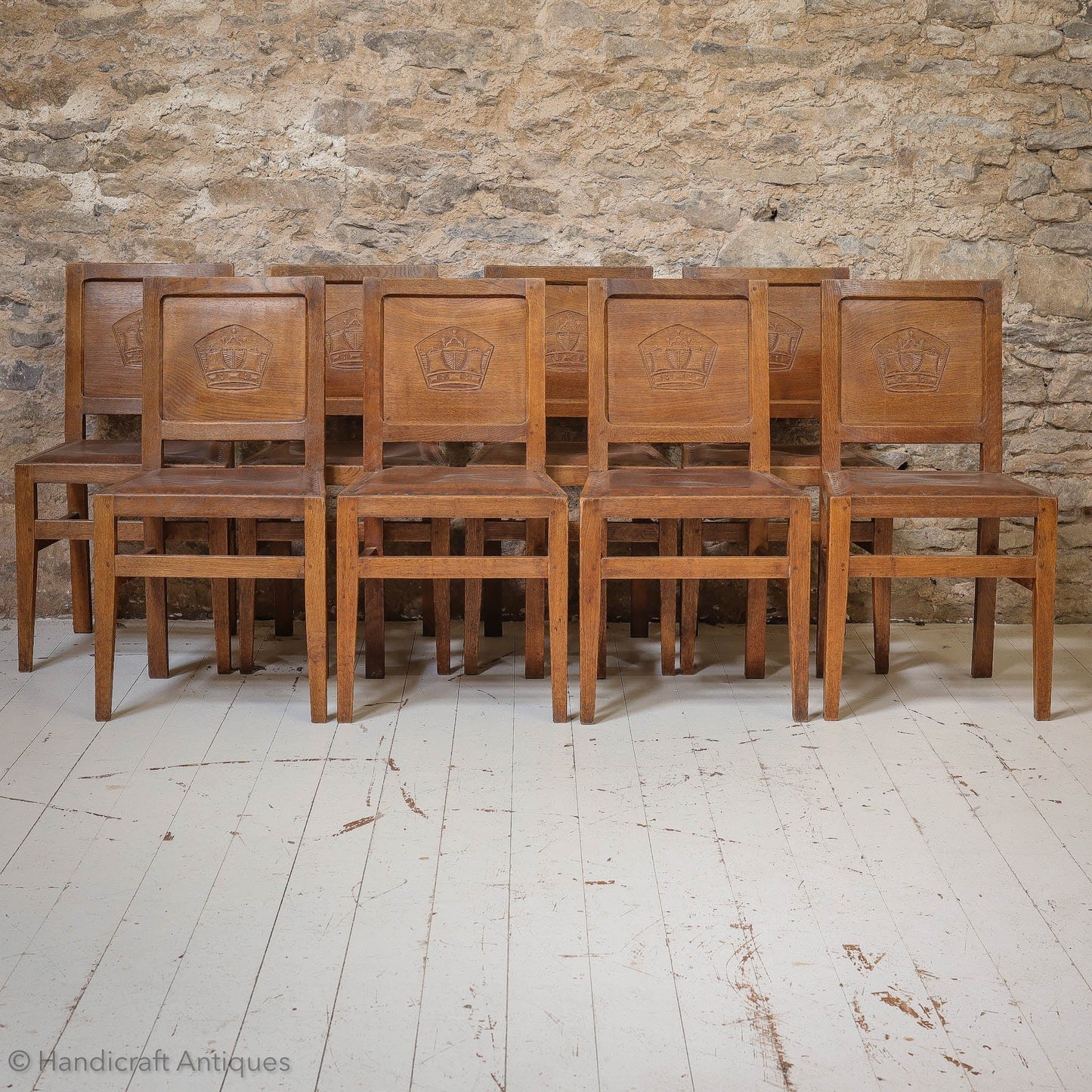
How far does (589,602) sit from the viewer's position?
2.95m

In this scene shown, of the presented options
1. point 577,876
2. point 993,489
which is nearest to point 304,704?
point 577,876

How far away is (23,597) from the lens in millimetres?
3301

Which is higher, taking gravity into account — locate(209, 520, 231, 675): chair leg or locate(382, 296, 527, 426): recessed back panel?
locate(382, 296, 527, 426): recessed back panel

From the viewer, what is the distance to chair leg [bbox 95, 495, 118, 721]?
9.45ft

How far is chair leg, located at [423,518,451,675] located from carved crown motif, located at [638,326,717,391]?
0.64 metres

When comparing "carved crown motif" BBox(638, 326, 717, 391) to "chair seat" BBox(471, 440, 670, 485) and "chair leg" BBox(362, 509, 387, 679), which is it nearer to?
"chair seat" BBox(471, 440, 670, 485)

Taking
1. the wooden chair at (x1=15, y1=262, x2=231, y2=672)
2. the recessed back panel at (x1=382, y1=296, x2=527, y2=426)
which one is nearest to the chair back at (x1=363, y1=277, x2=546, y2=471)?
the recessed back panel at (x1=382, y1=296, x2=527, y2=426)

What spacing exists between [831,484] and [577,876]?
52.7 inches

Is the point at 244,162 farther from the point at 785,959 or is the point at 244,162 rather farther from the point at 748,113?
the point at 785,959

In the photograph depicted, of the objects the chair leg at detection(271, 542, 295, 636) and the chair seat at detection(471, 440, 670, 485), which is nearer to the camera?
the chair seat at detection(471, 440, 670, 485)

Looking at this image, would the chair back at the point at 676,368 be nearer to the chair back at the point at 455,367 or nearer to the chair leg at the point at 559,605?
the chair back at the point at 455,367

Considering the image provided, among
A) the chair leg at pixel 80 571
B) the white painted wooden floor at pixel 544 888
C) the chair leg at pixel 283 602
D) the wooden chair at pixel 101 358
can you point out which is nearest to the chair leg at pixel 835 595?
the white painted wooden floor at pixel 544 888

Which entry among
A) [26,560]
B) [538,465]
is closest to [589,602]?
[538,465]

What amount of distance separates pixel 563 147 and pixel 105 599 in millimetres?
1912
